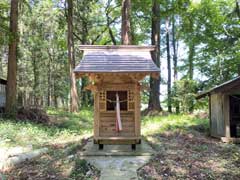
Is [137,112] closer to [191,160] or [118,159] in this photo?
[118,159]

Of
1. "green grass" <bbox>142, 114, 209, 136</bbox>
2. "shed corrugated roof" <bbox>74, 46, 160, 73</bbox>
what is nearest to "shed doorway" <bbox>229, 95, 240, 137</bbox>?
"green grass" <bbox>142, 114, 209, 136</bbox>

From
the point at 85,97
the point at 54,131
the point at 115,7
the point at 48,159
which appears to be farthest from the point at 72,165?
the point at 85,97

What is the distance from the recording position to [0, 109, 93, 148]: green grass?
1017 cm

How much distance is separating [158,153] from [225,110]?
439cm

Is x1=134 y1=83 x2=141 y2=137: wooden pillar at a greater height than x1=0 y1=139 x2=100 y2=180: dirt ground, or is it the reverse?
x1=134 y1=83 x2=141 y2=137: wooden pillar

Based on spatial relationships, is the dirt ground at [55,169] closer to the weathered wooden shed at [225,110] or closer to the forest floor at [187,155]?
the forest floor at [187,155]

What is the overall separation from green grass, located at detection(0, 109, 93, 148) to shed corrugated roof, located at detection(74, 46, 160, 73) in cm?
335

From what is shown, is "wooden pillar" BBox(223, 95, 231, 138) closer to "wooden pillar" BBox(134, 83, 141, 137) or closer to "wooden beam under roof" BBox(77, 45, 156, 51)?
"wooden beam under roof" BBox(77, 45, 156, 51)

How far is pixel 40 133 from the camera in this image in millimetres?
11797

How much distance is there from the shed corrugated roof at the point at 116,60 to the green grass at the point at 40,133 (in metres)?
3.35

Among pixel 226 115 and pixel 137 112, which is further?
pixel 226 115

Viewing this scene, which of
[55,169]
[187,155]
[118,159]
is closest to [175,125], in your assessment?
[187,155]

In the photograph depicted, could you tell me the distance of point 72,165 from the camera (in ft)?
22.9

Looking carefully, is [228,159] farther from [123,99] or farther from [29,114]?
[29,114]
